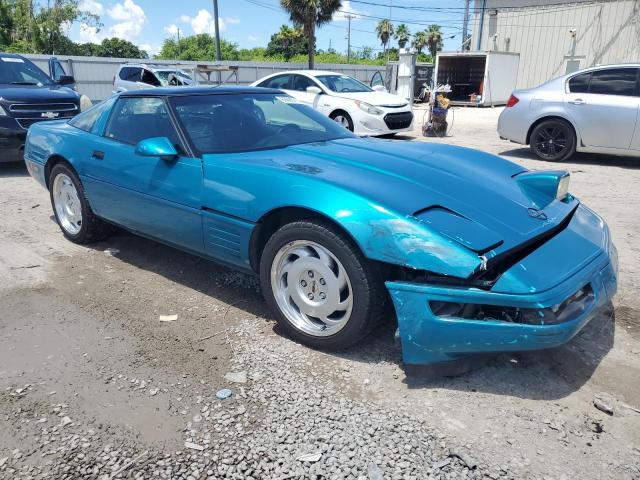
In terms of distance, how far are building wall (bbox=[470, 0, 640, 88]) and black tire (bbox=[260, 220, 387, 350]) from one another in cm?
2605

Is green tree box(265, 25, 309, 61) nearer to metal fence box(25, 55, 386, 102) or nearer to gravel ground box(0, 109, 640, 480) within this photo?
metal fence box(25, 55, 386, 102)

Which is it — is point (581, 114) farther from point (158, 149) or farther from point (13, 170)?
point (13, 170)

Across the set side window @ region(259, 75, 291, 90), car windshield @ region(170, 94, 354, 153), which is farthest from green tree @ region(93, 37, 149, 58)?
car windshield @ region(170, 94, 354, 153)

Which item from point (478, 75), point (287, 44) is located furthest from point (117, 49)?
point (478, 75)

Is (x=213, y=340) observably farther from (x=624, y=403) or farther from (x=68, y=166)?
(x=68, y=166)

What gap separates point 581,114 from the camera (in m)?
8.34

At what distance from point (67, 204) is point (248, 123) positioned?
7.01ft

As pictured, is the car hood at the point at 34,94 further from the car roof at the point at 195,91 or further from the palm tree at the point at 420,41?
the palm tree at the point at 420,41

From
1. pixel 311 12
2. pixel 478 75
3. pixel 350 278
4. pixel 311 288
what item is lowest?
pixel 311 288

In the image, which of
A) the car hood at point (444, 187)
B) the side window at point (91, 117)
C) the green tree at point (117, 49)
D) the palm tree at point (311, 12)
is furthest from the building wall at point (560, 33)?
the green tree at point (117, 49)

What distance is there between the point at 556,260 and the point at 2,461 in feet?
8.62

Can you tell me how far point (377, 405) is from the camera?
2.51m

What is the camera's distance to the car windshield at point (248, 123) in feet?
11.8

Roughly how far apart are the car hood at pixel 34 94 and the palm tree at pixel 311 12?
62.8 feet
